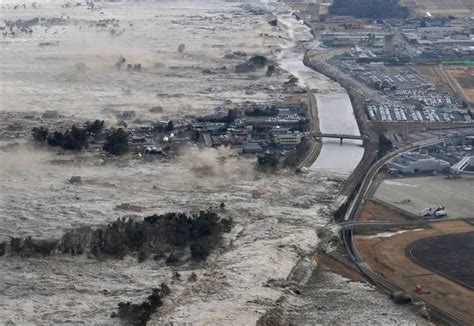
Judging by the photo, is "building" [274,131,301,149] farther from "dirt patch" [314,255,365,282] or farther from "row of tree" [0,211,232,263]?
"dirt patch" [314,255,365,282]

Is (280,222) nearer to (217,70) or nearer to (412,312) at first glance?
(412,312)

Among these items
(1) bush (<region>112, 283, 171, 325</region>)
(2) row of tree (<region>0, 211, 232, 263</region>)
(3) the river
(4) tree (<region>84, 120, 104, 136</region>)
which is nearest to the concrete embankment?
(3) the river

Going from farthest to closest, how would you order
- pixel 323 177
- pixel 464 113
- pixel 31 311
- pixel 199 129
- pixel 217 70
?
1. pixel 217 70
2. pixel 464 113
3. pixel 199 129
4. pixel 323 177
5. pixel 31 311

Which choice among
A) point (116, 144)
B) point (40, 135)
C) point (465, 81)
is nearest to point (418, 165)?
point (116, 144)

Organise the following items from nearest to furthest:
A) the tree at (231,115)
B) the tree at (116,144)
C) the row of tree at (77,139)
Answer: the tree at (116,144) < the row of tree at (77,139) < the tree at (231,115)

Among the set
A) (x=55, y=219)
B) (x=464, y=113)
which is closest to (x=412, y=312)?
(x=55, y=219)

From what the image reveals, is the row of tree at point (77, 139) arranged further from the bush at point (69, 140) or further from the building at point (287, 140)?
the building at point (287, 140)

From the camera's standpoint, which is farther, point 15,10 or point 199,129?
point 15,10

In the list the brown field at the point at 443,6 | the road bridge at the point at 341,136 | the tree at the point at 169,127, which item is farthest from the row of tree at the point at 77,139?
the brown field at the point at 443,6
